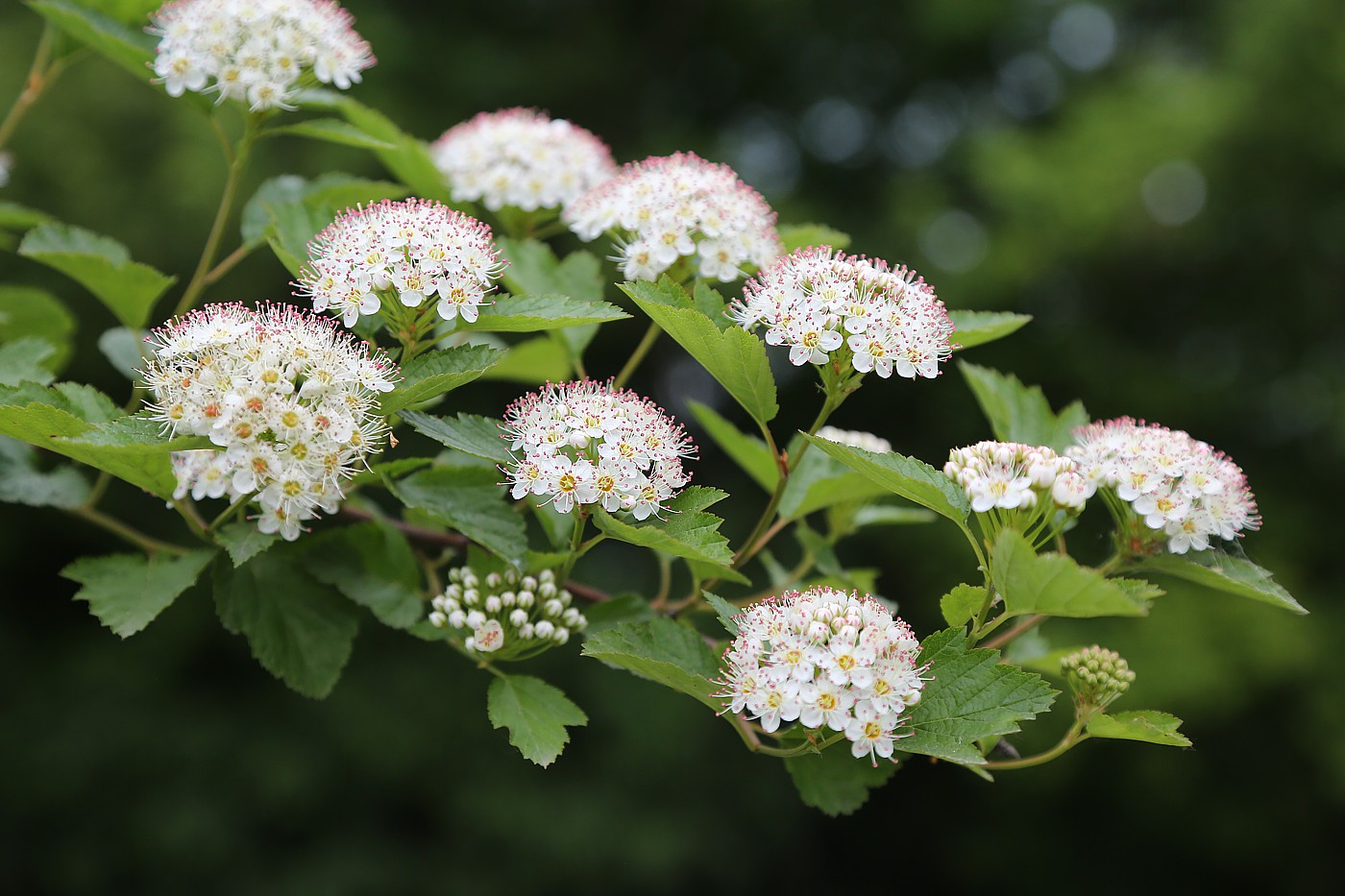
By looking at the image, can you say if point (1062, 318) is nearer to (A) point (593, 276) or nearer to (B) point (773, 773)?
(B) point (773, 773)

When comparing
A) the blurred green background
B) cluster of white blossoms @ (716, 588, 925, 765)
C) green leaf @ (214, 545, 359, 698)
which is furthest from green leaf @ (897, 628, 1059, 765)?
the blurred green background

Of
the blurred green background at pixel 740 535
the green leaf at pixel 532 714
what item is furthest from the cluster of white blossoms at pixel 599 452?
the blurred green background at pixel 740 535

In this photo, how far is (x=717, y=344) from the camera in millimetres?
1568

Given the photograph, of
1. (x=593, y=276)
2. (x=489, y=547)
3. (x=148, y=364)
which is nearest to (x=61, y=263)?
(x=148, y=364)

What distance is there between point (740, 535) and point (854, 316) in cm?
828

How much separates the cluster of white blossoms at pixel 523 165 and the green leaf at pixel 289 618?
0.89 meters

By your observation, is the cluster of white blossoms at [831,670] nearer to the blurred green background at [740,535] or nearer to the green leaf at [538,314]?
the green leaf at [538,314]

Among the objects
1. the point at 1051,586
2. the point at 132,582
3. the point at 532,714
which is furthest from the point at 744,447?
the point at 132,582

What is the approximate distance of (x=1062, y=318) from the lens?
31.8ft

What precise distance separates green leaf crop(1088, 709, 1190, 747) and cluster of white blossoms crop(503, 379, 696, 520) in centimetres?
66

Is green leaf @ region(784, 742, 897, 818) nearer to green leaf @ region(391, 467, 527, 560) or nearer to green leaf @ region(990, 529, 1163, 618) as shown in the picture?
green leaf @ region(990, 529, 1163, 618)

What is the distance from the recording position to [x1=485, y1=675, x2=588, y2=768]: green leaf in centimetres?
152

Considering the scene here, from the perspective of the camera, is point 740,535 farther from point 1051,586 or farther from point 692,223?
point 1051,586

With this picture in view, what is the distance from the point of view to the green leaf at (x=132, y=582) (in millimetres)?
1621
